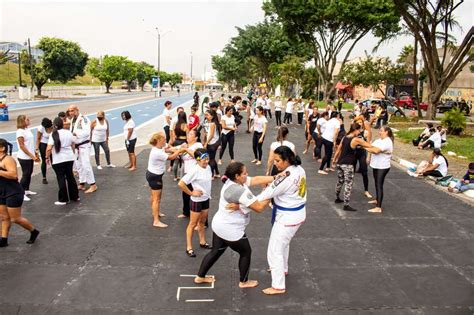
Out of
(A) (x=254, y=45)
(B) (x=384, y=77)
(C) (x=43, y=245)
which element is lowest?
(C) (x=43, y=245)

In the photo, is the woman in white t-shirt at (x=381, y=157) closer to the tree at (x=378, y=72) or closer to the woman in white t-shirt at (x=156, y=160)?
the woman in white t-shirt at (x=156, y=160)

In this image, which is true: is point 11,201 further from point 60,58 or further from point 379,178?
point 60,58

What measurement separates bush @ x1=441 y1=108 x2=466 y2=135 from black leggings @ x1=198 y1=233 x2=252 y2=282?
17.0 metres

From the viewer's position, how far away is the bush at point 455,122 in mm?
18375

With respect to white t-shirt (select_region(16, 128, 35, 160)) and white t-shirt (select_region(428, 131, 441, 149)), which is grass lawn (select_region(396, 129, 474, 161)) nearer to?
white t-shirt (select_region(428, 131, 441, 149))

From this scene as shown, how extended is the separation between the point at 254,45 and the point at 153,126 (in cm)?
2599

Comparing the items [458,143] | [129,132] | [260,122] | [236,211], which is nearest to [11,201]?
[236,211]

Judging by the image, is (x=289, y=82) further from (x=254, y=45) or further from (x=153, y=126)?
(x=153, y=126)

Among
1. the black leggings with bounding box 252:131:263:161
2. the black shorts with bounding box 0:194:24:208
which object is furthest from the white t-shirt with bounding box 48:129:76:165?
the black leggings with bounding box 252:131:263:161

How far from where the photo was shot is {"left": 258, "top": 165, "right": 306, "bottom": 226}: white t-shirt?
14.3ft

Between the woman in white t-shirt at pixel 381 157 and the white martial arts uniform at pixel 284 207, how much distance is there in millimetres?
3645

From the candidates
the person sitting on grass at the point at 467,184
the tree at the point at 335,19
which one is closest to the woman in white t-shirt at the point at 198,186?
the person sitting on grass at the point at 467,184

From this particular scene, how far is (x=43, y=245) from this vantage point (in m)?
6.10

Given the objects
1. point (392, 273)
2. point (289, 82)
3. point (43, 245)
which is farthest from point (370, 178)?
point (289, 82)
